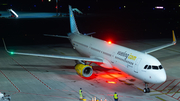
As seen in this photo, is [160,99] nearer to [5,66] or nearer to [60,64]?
[60,64]

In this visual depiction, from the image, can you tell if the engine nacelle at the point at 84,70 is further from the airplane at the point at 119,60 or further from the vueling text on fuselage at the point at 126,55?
the vueling text on fuselage at the point at 126,55

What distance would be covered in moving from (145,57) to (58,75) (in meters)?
12.2

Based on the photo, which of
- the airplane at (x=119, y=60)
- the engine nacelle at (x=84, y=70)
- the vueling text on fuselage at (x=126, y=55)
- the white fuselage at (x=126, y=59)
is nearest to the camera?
the white fuselage at (x=126, y=59)

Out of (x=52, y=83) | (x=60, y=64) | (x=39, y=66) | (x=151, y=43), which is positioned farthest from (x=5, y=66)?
(x=151, y=43)

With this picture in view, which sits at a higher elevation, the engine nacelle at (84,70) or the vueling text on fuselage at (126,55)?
the vueling text on fuselage at (126,55)

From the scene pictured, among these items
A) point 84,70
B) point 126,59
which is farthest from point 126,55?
point 84,70

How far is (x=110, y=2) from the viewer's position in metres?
170

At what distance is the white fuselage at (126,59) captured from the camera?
26000 millimetres

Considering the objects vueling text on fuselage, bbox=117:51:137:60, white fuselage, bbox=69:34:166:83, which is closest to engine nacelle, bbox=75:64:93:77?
white fuselage, bbox=69:34:166:83

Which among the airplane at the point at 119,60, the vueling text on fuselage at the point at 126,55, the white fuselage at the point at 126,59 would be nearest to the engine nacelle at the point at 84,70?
the airplane at the point at 119,60

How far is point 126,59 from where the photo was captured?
2884 centimetres

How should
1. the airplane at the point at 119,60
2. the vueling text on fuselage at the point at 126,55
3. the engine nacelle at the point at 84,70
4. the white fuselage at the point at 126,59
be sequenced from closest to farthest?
the white fuselage at the point at 126,59, the airplane at the point at 119,60, the vueling text on fuselage at the point at 126,55, the engine nacelle at the point at 84,70

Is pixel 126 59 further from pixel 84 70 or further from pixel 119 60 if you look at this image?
pixel 84 70

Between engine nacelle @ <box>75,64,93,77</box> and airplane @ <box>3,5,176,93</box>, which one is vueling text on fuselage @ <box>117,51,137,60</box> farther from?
engine nacelle @ <box>75,64,93,77</box>
